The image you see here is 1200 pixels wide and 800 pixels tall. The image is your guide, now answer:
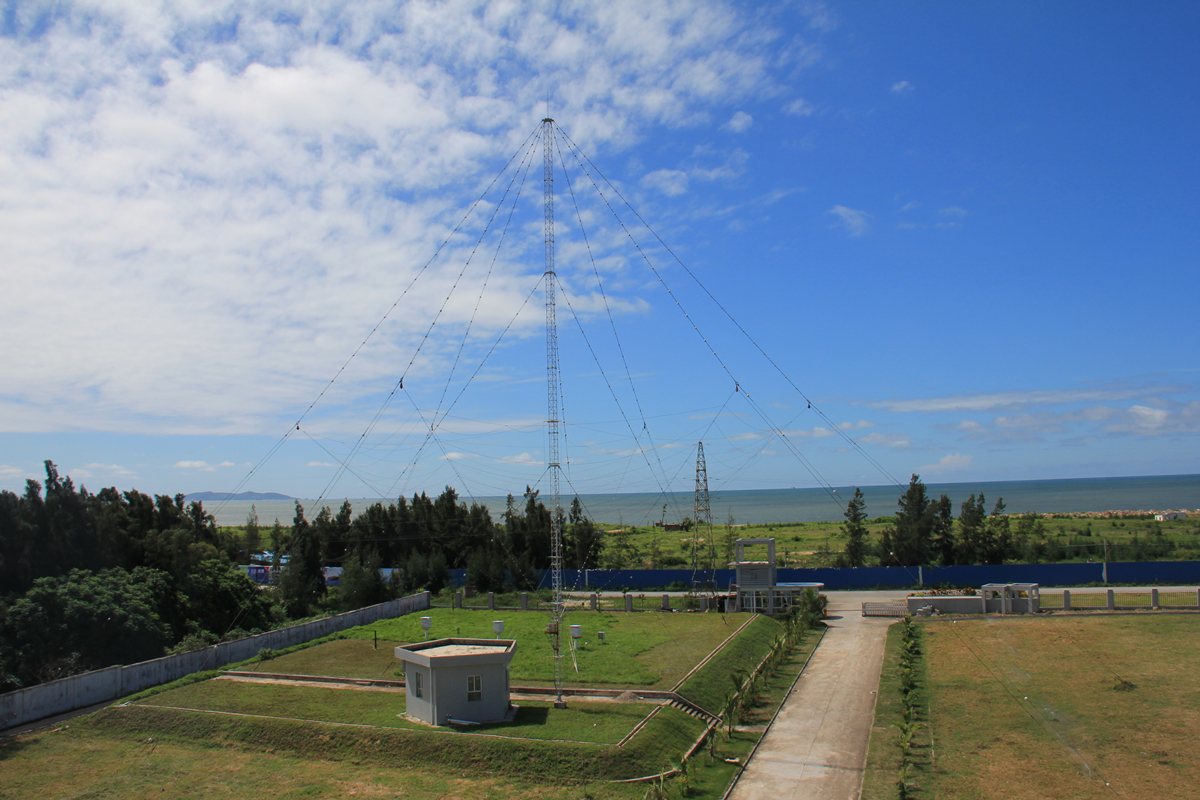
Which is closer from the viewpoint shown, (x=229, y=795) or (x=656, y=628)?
(x=229, y=795)

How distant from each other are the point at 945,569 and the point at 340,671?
41982mm

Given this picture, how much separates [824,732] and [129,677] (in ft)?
80.2

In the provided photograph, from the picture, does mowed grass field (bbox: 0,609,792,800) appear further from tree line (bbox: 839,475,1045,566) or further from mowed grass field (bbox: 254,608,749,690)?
tree line (bbox: 839,475,1045,566)

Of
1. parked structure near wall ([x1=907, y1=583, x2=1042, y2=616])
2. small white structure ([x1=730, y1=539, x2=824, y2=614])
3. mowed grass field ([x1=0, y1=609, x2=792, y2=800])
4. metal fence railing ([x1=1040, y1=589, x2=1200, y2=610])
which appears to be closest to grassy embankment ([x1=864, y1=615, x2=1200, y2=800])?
metal fence railing ([x1=1040, y1=589, x2=1200, y2=610])

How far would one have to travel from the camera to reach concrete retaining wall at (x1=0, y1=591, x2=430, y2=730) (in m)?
23.1

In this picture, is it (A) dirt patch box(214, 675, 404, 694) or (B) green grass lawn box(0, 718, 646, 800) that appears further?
(A) dirt patch box(214, 675, 404, 694)

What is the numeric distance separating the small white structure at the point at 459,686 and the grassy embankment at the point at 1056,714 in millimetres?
10630

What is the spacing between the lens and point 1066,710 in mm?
21906

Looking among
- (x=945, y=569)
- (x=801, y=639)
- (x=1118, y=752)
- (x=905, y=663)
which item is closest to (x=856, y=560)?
(x=945, y=569)

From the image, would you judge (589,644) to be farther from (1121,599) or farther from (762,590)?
(1121,599)

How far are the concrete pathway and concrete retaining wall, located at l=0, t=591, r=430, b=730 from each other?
22113 mm

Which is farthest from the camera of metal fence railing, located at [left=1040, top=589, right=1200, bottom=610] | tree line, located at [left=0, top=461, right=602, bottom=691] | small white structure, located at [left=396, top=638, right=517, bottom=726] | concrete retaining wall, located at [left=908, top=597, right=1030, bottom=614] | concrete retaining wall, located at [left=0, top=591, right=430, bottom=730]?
concrete retaining wall, located at [left=908, top=597, right=1030, bottom=614]

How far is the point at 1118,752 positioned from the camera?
18484 millimetres

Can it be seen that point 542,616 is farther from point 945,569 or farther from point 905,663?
point 945,569
